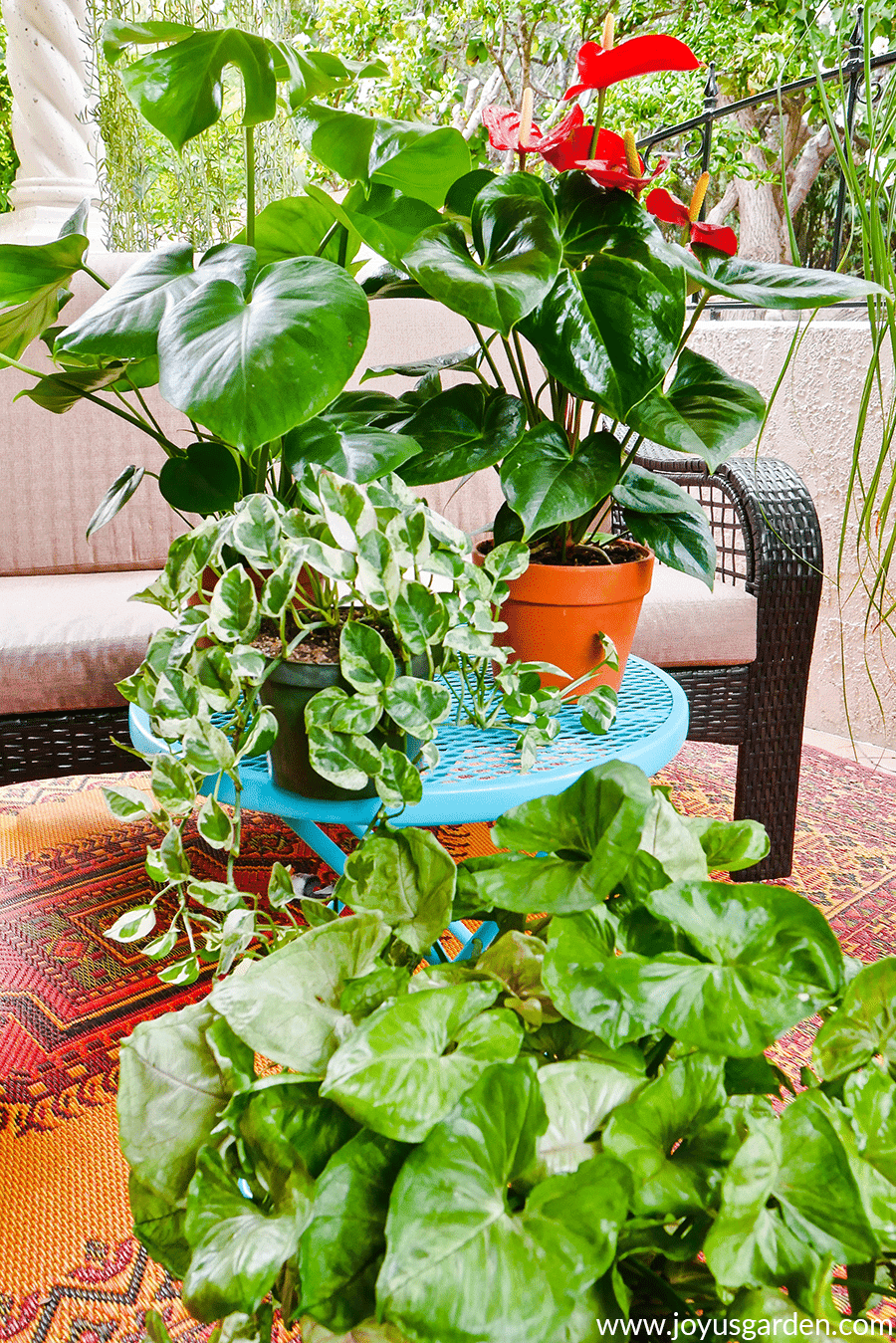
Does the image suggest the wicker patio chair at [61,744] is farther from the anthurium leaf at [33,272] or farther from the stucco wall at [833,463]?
A: the stucco wall at [833,463]

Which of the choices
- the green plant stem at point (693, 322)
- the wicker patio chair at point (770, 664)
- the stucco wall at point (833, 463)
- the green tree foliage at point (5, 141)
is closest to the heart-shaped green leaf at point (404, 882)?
the green plant stem at point (693, 322)

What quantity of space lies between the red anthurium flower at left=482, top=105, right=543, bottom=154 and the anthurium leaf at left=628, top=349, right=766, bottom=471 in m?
0.24

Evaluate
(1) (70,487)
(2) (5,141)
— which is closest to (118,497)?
(1) (70,487)

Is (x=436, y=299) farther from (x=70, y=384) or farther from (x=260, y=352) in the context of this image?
(x=70, y=384)

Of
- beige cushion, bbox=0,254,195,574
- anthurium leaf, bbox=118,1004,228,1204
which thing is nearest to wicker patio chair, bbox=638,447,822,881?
beige cushion, bbox=0,254,195,574

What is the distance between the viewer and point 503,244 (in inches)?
29.2

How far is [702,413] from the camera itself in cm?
82

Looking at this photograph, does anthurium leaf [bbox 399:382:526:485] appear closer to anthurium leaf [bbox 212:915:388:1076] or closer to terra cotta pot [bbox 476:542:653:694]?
terra cotta pot [bbox 476:542:653:694]

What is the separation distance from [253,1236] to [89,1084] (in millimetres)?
980

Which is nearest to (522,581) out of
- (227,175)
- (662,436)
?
(662,436)

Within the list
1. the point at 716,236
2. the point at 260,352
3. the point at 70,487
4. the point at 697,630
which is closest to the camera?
the point at 260,352

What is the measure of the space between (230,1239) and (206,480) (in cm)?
62

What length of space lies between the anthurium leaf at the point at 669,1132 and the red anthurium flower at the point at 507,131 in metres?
0.78

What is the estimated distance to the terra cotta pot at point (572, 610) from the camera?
86 cm
